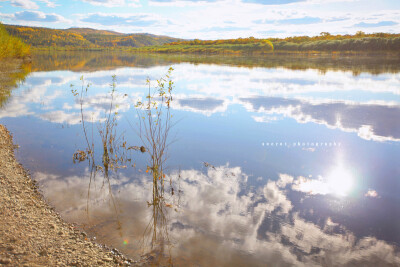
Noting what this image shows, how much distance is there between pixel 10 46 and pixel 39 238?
4221cm

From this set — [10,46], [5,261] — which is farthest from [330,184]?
[10,46]

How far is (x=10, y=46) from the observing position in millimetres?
38344

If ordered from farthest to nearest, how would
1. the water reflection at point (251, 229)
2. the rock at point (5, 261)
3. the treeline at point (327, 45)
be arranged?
the treeline at point (327, 45) < the water reflection at point (251, 229) < the rock at point (5, 261)

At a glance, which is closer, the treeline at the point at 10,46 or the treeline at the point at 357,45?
the treeline at the point at 10,46

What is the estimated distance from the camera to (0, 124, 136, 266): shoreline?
4.06 m

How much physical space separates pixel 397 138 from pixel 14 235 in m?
11.8

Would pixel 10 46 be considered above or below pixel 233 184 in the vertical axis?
above

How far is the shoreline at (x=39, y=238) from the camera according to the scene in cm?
406

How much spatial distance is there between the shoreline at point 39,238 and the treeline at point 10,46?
34.1m

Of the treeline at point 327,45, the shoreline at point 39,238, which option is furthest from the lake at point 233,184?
the treeline at point 327,45

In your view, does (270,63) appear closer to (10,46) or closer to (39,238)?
(10,46)

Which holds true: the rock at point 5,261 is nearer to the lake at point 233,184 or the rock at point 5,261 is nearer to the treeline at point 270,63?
the lake at point 233,184

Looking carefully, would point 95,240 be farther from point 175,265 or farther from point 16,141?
point 16,141

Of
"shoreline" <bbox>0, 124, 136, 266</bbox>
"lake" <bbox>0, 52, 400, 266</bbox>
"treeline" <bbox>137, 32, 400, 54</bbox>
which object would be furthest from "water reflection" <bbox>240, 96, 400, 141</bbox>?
→ "treeline" <bbox>137, 32, 400, 54</bbox>
